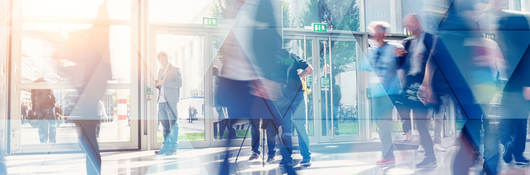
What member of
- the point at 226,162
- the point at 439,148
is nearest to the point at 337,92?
the point at 439,148

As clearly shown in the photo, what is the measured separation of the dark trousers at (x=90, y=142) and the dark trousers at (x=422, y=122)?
1.70 meters

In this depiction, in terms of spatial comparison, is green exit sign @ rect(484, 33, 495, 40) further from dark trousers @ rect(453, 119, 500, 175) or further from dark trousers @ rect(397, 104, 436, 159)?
dark trousers @ rect(397, 104, 436, 159)

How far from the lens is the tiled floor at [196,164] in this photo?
2.76 meters

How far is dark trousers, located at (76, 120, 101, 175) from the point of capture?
1.96m

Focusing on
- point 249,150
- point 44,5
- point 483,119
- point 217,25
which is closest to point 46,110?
point 44,5

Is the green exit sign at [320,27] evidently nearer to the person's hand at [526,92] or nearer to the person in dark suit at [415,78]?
the person in dark suit at [415,78]

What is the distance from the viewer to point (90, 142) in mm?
1962

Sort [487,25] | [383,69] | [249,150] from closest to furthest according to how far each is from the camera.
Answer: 1. [487,25]
2. [383,69]
3. [249,150]

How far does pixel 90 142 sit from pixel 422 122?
6.20ft

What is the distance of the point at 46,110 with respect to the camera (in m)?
4.45

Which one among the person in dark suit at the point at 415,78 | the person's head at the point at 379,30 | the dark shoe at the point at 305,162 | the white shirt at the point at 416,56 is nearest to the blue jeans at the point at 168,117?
the dark shoe at the point at 305,162

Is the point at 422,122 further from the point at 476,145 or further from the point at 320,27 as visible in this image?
the point at 320,27

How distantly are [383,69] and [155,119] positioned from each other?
8.91ft

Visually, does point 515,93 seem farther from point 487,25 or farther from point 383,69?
point 383,69
